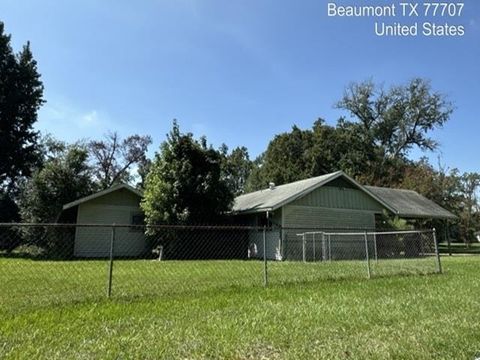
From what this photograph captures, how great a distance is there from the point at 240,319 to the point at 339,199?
1664 cm

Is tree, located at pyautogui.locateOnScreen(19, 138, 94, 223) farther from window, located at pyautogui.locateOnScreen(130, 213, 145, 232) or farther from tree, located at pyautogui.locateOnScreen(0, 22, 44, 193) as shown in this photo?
tree, located at pyautogui.locateOnScreen(0, 22, 44, 193)

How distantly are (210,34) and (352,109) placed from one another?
125 ft

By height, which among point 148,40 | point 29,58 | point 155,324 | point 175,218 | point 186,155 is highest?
point 29,58

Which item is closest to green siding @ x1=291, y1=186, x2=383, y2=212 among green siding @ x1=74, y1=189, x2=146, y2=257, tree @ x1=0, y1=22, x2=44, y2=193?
green siding @ x1=74, y1=189, x2=146, y2=257

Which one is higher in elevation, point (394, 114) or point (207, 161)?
point (394, 114)

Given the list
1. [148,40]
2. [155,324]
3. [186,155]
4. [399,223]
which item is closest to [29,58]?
[186,155]

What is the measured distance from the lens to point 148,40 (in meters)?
11.8

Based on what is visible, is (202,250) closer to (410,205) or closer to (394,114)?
(410,205)

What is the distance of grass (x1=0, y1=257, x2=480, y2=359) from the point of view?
4.25 meters

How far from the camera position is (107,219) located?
2034cm

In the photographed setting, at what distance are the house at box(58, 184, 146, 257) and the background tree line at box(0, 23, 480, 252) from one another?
142 cm

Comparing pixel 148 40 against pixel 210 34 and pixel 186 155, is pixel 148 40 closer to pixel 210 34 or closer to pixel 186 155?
pixel 210 34

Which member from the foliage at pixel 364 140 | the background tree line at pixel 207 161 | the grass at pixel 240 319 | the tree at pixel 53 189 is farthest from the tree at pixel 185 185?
the foliage at pixel 364 140

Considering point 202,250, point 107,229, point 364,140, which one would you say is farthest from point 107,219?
point 364,140
